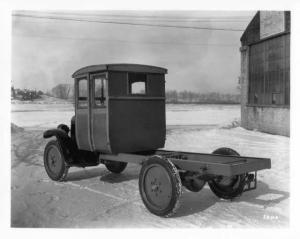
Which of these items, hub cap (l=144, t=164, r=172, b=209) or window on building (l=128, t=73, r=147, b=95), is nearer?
hub cap (l=144, t=164, r=172, b=209)

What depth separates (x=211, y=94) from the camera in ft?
40.2

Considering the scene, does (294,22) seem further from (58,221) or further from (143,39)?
(58,221)

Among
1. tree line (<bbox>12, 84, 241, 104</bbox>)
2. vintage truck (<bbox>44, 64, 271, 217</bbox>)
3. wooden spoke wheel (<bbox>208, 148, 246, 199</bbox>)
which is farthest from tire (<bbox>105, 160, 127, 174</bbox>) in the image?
wooden spoke wheel (<bbox>208, 148, 246, 199</bbox>)

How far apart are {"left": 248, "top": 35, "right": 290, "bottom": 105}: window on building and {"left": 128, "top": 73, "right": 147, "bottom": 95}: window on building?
6.27m

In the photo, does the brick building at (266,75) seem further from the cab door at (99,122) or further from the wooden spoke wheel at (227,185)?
the cab door at (99,122)

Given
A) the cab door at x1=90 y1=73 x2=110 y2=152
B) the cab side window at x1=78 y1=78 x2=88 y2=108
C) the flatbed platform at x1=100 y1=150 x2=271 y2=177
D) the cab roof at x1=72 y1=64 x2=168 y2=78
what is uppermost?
the cab roof at x1=72 y1=64 x2=168 y2=78

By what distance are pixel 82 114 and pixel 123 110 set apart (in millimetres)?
1143

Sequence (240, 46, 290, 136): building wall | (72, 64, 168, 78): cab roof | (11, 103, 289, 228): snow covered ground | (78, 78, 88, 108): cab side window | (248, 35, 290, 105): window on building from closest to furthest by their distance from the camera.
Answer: (11, 103, 289, 228): snow covered ground < (72, 64, 168, 78): cab roof < (78, 78, 88, 108): cab side window < (248, 35, 290, 105): window on building < (240, 46, 290, 136): building wall

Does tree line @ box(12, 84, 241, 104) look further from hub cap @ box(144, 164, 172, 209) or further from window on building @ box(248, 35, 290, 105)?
hub cap @ box(144, 164, 172, 209)

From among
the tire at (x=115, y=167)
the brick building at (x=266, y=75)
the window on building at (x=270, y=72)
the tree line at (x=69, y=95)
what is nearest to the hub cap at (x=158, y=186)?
the tire at (x=115, y=167)

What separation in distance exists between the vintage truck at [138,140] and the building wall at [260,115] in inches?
214

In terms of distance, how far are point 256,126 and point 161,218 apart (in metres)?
9.50

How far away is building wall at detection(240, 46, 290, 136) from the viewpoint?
11.6 meters
